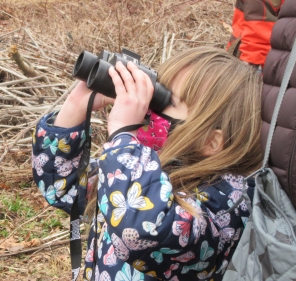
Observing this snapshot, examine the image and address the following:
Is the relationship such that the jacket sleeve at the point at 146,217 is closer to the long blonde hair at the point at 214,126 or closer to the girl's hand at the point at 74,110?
the long blonde hair at the point at 214,126

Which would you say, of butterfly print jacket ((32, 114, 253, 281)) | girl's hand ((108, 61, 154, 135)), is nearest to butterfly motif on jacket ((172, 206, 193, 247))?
butterfly print jacket ((32, 114, 253, 281))

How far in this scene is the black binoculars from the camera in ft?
5.57

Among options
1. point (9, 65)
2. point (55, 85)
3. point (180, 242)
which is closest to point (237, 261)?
point (180, 242)

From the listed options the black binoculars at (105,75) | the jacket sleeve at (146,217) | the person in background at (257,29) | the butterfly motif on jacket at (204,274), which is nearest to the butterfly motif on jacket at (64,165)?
the black binoculars at (105,75)

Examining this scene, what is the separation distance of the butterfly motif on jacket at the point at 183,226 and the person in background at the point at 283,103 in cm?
35

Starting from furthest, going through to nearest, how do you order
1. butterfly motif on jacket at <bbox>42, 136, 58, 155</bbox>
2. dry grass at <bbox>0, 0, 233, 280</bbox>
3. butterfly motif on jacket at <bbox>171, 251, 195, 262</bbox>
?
dry grass at <bbox>0, 0, 233, 280</bbox>, butterfly motif on jacket at <bbox>42, 136, 58, 155</bbox>, butterfly motif on jacket at <bbox>171, 251, 195, 262</bbox>

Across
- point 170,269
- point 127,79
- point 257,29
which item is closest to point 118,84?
point 127,79

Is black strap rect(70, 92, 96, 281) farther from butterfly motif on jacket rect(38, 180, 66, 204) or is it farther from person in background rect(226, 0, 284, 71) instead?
person in background rect(226, 0, 284, 71)

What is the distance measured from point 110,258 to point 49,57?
4163 millimetres

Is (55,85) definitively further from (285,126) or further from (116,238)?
(285,126)

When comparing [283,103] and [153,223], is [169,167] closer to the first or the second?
[153,223]

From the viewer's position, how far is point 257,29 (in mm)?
3662

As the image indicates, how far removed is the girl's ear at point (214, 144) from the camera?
1.74 meters

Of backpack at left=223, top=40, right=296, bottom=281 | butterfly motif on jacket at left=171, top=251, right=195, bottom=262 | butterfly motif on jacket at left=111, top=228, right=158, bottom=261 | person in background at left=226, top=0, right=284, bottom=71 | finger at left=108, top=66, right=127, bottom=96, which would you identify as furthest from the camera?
person in background at left=226, top=0, right=284, bottom=71
